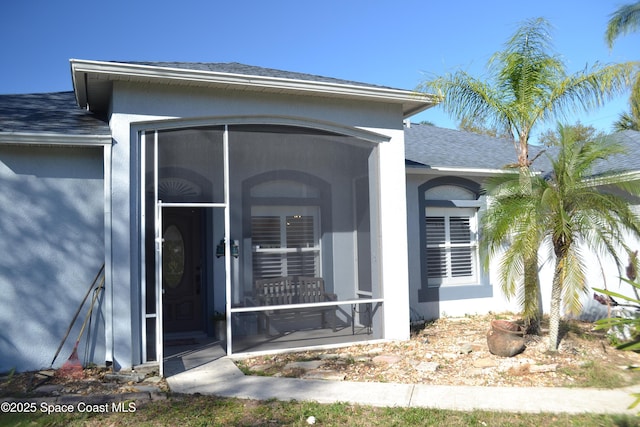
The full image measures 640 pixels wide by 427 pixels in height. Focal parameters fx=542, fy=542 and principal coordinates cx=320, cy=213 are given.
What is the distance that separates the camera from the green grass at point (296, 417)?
211 inches

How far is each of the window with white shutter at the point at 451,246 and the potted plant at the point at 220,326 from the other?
180 inches

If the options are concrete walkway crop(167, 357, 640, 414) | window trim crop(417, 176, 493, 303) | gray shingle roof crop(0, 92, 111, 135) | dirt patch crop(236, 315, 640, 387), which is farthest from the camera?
window trim crop(417, 176, 493, 303)

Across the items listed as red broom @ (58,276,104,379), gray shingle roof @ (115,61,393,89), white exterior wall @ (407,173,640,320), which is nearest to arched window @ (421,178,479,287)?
white exterior wall @ (407,173,640,320)

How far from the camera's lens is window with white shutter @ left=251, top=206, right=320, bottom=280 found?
8484 millimetres

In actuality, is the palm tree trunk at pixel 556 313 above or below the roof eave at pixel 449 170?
below

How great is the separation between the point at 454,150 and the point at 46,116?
938 cm

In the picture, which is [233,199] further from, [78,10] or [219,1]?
[78,10]

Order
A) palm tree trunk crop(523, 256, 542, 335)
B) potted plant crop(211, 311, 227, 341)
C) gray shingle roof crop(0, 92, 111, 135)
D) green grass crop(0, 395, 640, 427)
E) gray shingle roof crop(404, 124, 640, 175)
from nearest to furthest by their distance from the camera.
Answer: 1. green grass crop(0, 395, 640, 427)
2. gray shingle roof crop(0, 92, 111, 135)
3. palm tree trunk crop(523, 256, 542, 335)
4. potted plant crop(211, 311, 227, 341)
5. gray shingle roof crop(404, 124, 640, 175)

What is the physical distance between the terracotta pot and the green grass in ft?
8.07

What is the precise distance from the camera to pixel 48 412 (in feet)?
18.5

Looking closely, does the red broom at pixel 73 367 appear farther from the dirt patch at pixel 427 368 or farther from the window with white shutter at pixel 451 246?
the window with white shutter at pixel 451 246

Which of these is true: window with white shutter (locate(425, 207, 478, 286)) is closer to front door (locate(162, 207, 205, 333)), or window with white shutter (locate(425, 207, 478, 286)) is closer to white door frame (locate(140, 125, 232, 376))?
front door (locate(162, 207, 205, 333))

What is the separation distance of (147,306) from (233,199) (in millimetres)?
1995

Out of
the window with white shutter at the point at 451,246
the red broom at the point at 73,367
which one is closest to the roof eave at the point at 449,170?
the window with white shutter at the point at 451,246
